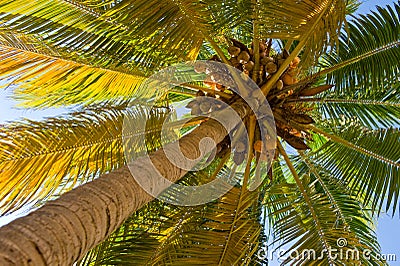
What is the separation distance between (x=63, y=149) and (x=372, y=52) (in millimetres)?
3476

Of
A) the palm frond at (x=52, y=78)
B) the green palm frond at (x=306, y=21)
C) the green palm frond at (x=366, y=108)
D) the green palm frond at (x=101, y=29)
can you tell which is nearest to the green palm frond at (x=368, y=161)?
the green palm frond at (x=366, y=108)

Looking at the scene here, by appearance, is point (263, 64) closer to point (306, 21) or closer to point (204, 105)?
point (204, 105)

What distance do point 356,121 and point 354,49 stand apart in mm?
944

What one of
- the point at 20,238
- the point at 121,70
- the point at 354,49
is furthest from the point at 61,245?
the point at 354,49

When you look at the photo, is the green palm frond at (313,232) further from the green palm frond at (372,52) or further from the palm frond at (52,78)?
the palm frond at (52,78)

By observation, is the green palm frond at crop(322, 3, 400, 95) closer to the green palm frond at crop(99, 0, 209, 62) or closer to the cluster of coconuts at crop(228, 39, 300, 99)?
the cluster of coconuts at crop(228, 39, 300, 99)

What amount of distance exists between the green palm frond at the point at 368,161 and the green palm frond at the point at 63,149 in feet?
7.14

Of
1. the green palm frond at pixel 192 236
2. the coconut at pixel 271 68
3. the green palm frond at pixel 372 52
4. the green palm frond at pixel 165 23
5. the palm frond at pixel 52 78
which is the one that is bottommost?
the green palm frond at pixel 192 236

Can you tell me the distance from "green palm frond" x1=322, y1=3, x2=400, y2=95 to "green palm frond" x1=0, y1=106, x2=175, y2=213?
2330 millimetres

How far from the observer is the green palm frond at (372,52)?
5270mm

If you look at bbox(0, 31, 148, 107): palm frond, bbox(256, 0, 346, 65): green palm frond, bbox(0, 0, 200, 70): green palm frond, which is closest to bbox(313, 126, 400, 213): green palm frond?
bbox(256, 0, 346, 65): green palm frond

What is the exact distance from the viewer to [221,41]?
6203 millimetres

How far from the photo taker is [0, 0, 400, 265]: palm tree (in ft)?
13.4

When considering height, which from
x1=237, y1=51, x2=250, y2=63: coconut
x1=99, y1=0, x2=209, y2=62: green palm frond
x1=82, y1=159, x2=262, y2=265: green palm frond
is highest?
x1=237, y1=51, x2=250, y2=63: coconut
